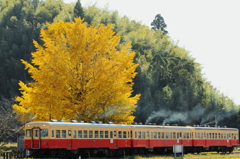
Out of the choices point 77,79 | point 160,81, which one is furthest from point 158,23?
point 77,79

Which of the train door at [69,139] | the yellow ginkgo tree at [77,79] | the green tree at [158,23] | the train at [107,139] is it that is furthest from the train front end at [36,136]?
the green tree at [158,23]

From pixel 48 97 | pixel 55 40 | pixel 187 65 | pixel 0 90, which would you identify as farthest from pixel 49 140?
pixel 0 90

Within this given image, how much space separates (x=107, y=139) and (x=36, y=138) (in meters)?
6.98

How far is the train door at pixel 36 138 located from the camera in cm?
3277

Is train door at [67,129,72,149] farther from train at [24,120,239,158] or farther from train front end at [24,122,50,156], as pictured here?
train front end at [24,122,50,156]

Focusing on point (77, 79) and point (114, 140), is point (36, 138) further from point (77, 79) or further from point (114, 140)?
point (114, 140)

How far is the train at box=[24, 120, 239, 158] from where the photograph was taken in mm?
32938

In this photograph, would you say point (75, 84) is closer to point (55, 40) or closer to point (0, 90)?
point (55, 40)

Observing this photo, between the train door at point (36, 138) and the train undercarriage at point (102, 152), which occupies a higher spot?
the train door at point (36, 138)

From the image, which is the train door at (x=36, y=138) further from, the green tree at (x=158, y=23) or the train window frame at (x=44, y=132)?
the green tree at (x=158, y=23)

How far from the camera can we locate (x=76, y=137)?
3444 cm

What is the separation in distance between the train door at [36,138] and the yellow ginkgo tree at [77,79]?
184 inches

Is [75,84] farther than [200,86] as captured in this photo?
No

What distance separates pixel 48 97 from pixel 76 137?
531cm
